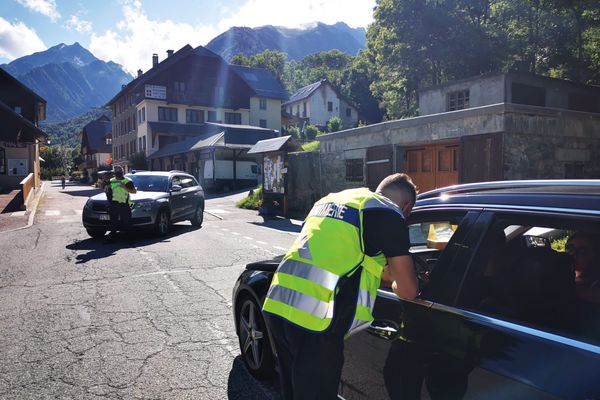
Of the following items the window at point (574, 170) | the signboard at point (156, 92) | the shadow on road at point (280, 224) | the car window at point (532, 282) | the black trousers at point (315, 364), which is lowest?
the shadow on road at point (280, 224)

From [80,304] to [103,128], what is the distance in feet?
274

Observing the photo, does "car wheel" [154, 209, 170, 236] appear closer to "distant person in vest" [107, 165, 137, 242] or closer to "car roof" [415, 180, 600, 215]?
"distant person in vest" [107, 165, 137, 242]

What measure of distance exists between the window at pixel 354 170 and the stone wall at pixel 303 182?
1788mm

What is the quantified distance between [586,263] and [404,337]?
1119 mm

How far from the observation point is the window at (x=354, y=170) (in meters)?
16.5

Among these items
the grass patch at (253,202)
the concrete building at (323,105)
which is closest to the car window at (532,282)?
the grass patch at (253,202)

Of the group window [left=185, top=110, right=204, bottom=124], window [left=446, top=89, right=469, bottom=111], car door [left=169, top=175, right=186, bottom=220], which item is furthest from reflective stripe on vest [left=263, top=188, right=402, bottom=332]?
window [left=185, top=110, right=204, bottom=124]

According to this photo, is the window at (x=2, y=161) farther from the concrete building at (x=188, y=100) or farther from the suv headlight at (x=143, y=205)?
the suv headlight at (x=143, y=205)

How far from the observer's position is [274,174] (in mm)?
18609

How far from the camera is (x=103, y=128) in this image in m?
81.8

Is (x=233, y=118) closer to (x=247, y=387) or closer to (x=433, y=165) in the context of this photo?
(x=433, y=165)

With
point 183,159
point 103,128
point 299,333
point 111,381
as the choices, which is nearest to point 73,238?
point 111,381

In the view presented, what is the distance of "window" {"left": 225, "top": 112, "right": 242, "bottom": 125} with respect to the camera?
167 ft

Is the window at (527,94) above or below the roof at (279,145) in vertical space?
above
